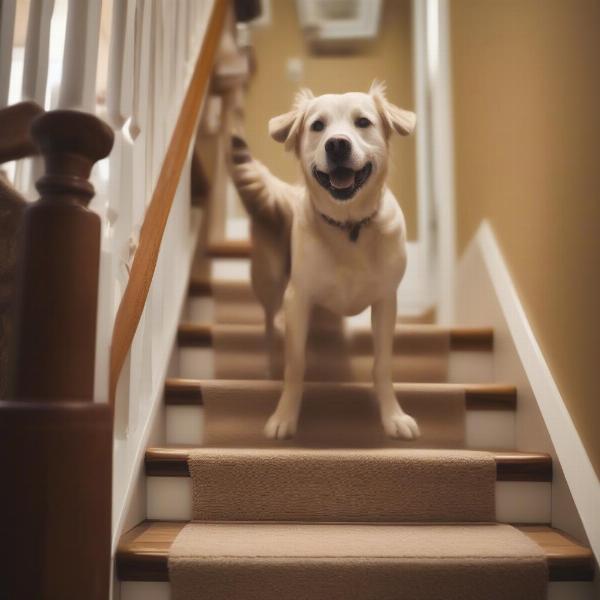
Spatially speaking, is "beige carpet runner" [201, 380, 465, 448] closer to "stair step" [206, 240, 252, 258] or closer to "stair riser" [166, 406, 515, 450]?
"stair riser" [166, 406, 515, 450]

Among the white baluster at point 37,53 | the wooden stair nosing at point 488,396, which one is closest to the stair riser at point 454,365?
the wooden stair nosing at point 488,396

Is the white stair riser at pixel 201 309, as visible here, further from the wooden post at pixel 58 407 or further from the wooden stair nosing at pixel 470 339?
the wooden post at pixel 58 407

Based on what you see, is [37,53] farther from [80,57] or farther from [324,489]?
[324,489]

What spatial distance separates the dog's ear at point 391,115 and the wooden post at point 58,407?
78 centimetres

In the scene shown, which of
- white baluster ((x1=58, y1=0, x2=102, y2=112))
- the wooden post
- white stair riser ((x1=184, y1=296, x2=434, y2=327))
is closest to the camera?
the wooden post

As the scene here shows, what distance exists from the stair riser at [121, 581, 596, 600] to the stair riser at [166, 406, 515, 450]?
420 millimetres

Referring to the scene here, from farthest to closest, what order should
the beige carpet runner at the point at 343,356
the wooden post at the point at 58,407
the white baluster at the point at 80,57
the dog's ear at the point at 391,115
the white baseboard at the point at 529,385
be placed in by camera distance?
the beige carpet runner at the point at 343,356 < the dog's ear at the point at 391,115 < the white baseboard at the point at 529,385 < the white baluster at the point at 80,57 < the wooden post at the point at 58,407

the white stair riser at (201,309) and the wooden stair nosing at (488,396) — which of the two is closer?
the wooden stair nosing at (488,396)

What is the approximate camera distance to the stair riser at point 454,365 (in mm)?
1654

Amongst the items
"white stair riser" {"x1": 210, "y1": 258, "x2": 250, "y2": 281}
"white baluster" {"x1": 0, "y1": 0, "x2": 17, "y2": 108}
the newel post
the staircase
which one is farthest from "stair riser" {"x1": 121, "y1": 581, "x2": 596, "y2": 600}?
"white stair riser" {"x1": 210, "y1": 258, "x2": 250, "y2": 281}

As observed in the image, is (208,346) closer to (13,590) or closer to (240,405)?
(240,405)

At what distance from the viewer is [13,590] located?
1.87ft

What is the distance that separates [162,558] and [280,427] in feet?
1.36

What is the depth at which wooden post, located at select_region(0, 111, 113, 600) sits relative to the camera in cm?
58
